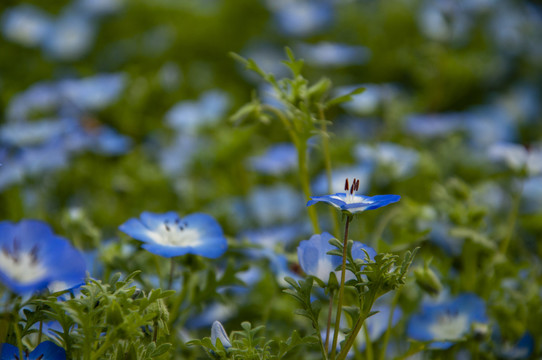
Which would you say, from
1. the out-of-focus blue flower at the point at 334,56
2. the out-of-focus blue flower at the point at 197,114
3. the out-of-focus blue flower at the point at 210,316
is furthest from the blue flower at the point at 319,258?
the out-of-focus blue flower at the point at 334,56

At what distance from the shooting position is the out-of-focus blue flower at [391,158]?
1568mm

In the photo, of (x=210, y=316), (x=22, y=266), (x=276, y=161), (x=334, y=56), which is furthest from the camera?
(x=334, y=56)

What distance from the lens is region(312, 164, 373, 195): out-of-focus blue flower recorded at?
163cm

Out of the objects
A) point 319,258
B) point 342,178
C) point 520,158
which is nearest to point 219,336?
point 319,258

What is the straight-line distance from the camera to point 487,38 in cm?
268

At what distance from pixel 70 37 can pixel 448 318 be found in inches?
85.6

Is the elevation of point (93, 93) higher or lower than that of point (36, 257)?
lower

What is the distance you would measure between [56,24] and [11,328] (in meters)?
2.19

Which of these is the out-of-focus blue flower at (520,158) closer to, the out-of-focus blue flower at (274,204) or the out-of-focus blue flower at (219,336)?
the out-of-focus blue flower at (274,204)

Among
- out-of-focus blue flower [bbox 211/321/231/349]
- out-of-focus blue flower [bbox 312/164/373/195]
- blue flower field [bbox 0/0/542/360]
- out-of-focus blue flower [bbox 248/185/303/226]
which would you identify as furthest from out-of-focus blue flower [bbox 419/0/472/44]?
out-of-focus blue flower [bbox 211/321/231/349]

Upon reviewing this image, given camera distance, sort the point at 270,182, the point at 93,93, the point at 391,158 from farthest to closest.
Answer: the point at 93,93, the point at 270,182, the point at 391,158

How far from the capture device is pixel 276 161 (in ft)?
5.75

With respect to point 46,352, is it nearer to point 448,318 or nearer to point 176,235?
point 176,235

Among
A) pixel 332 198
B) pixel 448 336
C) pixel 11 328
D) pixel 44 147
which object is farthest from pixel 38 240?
pixel 44 147
